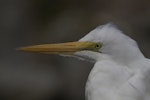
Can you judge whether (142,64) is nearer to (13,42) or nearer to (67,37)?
(67,37)

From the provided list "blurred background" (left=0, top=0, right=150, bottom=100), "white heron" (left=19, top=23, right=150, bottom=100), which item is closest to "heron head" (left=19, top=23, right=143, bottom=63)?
"white heron" (left=19, top=23, right=150, bottom=100)

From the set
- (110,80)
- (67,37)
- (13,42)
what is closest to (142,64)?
(110,80)

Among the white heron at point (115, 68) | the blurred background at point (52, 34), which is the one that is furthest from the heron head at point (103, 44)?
the blurred background at point (52, 34)

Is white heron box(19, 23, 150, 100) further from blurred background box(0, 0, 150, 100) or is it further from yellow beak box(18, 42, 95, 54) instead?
blurred background box(0, 0, 150, 100)

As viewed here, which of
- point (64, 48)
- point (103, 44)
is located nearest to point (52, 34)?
point (64, 48)

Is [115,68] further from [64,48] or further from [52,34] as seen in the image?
[52,34]

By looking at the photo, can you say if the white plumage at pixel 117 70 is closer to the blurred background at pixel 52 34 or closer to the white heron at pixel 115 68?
the white heron at pixel 115 68
